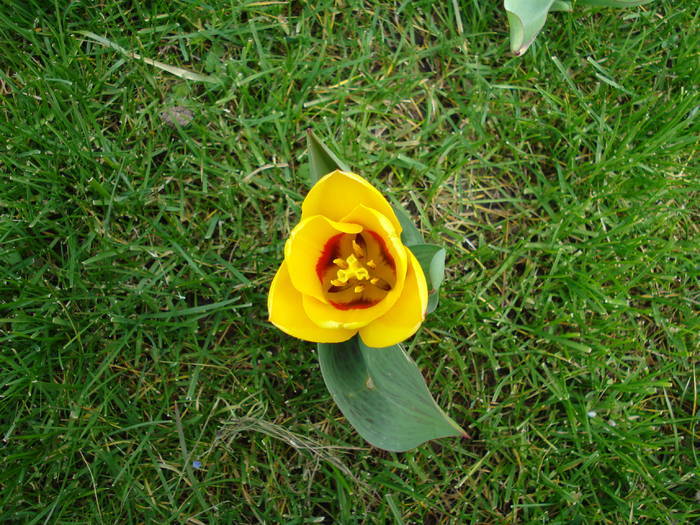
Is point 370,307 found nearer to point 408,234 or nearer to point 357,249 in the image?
point 357,249

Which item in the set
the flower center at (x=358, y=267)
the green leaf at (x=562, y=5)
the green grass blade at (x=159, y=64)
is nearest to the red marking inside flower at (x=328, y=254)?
the flower center at (x=358, y=267)

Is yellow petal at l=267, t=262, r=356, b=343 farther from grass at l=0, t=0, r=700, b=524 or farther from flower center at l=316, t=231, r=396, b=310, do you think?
grass at l=0, t=0, r=700, b=524

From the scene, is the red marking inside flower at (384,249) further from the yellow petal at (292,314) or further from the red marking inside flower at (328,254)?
the yellow petal at (292,314)

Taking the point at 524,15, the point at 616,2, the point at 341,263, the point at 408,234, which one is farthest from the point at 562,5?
the point at 341,263

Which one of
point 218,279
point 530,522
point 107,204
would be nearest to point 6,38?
point 107,204

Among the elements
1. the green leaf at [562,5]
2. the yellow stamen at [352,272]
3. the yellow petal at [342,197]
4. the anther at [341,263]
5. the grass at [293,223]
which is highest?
the green leaf at [562,5]

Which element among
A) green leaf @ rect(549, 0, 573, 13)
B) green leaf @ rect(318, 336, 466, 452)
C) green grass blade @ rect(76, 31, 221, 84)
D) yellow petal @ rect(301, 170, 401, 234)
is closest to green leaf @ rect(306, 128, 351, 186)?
yellow petal @ rect(301, 170, 401, 234)

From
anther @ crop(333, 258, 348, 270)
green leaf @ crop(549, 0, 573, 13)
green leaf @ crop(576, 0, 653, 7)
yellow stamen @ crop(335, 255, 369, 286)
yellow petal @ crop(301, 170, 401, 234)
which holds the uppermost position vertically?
green leaf @ crop(576, 0, 653, 7)

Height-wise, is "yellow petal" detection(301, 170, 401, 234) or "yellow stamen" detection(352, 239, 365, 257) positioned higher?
"yellow petal" detection(301, 170, 401, 234)
